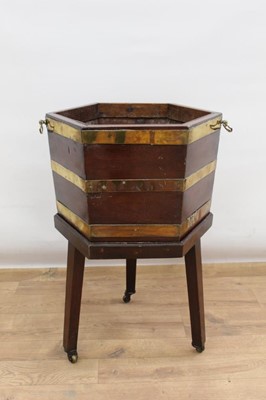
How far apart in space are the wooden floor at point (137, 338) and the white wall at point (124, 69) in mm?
357

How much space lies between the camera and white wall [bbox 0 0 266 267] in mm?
1312

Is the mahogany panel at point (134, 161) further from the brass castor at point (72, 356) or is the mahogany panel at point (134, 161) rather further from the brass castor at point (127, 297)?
the brass castor at point (127, 297)

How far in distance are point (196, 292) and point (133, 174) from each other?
435 millimetres

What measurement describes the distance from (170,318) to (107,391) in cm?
37

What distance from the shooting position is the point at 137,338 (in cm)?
126

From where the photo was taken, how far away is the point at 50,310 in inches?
54.9

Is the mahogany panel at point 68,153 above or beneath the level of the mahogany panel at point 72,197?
above

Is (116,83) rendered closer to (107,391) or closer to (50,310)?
(50,310)

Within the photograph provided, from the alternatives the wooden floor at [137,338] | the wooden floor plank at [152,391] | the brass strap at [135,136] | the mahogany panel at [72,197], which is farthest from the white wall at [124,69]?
the wooden floor plank at [152,391]

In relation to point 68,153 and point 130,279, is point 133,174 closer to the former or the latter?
point 68,153

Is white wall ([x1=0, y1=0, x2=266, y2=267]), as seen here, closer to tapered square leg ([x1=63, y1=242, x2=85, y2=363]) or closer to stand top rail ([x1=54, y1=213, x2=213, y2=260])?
tapered square leg ([x1=63, y1=242, x2=85, y2=363])

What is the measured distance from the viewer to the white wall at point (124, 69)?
1.31m

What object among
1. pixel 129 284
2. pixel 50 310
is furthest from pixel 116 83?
pixel 50 310

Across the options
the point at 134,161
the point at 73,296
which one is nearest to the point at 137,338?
the point at 73,296
